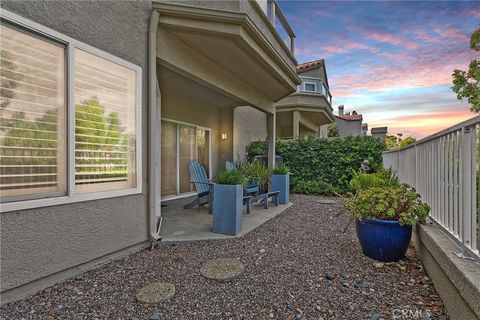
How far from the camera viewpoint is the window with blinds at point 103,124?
247 centimetres

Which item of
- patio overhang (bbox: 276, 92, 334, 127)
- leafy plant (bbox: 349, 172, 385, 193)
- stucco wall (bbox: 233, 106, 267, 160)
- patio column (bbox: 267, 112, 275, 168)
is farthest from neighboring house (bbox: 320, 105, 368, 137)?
leafy plant (bbox: 349, 172, 385, 193)

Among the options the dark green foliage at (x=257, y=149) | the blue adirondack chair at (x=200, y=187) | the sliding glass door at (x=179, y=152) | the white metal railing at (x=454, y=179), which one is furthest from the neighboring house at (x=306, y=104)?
the white metal railing at (x=454, y=179)

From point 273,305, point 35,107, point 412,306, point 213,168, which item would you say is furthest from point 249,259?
point 213,168

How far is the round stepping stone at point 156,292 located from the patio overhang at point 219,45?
2.81 m

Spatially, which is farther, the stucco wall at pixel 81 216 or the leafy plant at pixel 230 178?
the leafy plant at pixel 230 178

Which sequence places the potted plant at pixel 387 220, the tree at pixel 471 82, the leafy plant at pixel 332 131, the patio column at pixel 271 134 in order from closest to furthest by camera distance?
1. the potted plant at pixel 387 220
2. the patio column at pixel 271 134
3. the tree at pixel 471 82
4. the leafy plant at pixel 332 131

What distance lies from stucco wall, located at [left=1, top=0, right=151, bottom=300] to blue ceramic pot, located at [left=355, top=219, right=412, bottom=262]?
9.07ft

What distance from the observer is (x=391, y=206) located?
2.79 m

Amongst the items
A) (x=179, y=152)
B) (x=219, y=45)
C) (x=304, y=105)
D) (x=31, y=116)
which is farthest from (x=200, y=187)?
(x=304, y=105)

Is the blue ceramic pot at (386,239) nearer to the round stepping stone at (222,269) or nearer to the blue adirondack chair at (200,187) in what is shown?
the round stepping stone at (222,269)

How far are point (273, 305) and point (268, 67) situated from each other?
416cm

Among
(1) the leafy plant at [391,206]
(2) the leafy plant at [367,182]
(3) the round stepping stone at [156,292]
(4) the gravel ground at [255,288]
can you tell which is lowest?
(4) the gravel ground at [255,288]

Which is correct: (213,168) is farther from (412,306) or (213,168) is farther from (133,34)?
(412,306)

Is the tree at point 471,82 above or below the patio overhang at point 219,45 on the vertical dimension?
above
